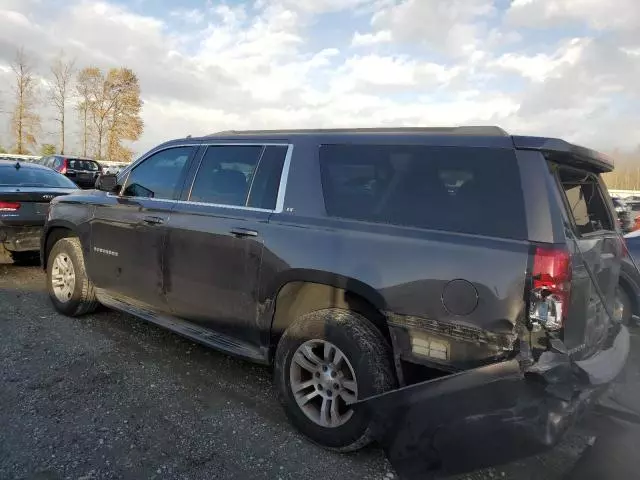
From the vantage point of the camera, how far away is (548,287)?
2.32 metres

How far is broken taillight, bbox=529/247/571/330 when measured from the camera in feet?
7.59

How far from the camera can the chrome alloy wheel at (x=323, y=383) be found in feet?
9.53

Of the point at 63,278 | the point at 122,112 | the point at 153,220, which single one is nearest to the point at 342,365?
the point at 153,220

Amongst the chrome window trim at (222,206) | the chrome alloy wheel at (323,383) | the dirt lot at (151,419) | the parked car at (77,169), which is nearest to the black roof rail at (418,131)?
the chrome window trim at (222,206)

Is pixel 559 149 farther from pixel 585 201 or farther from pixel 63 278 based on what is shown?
pixel 63 278

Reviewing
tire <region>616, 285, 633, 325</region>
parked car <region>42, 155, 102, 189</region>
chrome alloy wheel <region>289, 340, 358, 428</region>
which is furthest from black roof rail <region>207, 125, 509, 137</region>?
parked car <region>42, 155, 102, 189</region>

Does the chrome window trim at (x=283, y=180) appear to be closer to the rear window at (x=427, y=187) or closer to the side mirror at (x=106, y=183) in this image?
the rear window at (x=427, y=187)

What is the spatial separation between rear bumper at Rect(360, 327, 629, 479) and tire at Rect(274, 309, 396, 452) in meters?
0.24

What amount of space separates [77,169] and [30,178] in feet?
47.5

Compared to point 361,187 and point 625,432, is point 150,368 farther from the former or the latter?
point 625,432

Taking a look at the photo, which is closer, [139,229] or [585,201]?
[585,201]

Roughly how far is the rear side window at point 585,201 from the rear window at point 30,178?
758 cm

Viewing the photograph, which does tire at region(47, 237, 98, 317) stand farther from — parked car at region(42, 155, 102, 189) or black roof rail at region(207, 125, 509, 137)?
parked car at region(42, 155, 102, 189)

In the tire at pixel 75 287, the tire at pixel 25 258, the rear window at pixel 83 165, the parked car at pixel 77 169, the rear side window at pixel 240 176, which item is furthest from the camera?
the rear window at pixel 83 165
